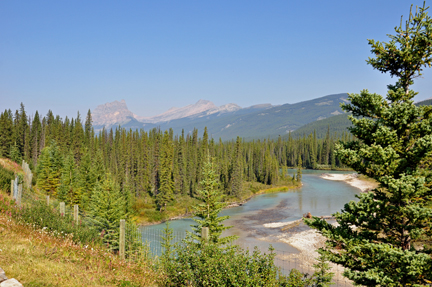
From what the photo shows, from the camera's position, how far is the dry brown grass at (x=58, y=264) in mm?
7156

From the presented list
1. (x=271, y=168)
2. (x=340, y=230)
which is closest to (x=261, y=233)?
(x=340, y=230)

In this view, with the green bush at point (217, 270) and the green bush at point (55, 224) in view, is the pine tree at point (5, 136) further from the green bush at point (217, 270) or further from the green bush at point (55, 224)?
the green bush at point (217, 270)

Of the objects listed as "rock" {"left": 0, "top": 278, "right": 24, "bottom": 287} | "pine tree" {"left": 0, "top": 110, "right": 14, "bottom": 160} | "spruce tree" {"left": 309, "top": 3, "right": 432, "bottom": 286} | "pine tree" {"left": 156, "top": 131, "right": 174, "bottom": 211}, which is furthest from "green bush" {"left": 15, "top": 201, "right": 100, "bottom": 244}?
"pine tree" {"left": 0, "top": 110, "right": 14, "bottom": 160}

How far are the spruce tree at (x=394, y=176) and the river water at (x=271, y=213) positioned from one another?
28201 millimetres

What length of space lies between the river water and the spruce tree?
28.2 m

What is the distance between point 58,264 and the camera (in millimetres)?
Result: 7984

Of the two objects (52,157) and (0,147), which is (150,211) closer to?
(52,157)

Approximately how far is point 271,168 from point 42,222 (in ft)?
329

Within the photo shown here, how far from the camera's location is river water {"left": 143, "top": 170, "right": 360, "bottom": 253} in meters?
42.4

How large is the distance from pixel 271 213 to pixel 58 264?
2194 inches

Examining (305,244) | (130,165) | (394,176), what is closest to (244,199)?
(130,165)

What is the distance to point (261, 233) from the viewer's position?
4556 cm

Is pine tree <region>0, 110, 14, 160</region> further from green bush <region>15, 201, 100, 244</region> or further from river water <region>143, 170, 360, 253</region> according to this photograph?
green bush <region>15, 201, 100, 244</region>

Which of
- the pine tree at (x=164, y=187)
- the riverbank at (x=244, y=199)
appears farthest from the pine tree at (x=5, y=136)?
the riverbank at (x=244, y=199)
